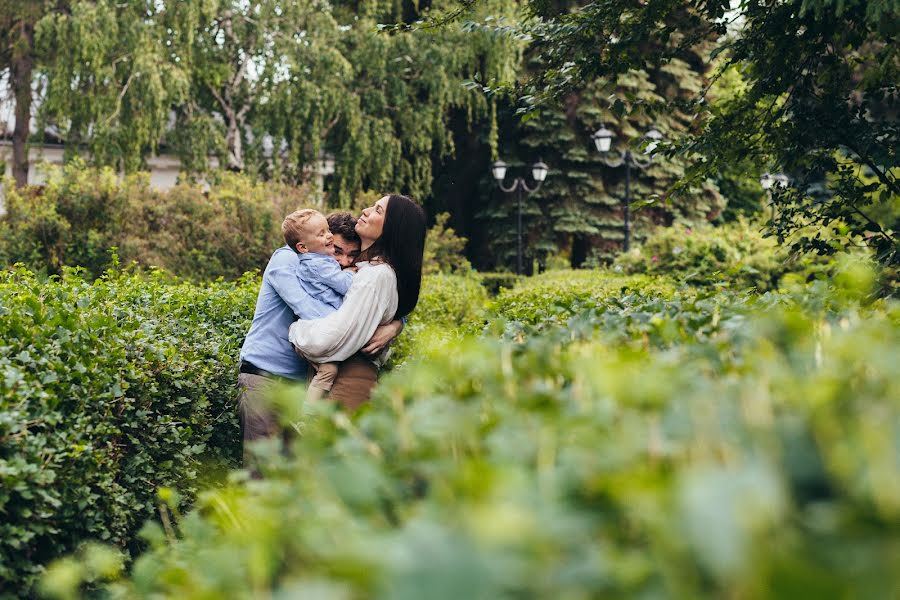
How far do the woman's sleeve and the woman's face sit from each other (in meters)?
0.27

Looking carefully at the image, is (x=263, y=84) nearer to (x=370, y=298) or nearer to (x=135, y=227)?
(x=135, y=227)

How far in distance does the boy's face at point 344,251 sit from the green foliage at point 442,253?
→ 15.2 metres

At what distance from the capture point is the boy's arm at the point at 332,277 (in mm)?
4688

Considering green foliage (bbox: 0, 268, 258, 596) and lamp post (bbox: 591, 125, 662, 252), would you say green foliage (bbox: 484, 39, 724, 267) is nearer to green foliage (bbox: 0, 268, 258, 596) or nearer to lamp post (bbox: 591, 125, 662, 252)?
lamp post (bbox: 591, 125, 662, 252)

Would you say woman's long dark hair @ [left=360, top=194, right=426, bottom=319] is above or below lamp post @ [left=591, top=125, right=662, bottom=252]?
below

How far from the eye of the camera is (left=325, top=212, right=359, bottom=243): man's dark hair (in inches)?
207

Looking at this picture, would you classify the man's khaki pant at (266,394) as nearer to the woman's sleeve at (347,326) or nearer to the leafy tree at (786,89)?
the woman's sleeve at (347,326)

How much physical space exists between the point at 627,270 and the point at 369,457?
55.9 feet

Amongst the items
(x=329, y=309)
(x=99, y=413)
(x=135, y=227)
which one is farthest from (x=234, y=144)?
(x=99, y=413)

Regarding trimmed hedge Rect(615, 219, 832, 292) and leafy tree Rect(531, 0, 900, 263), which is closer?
leafy tree Rect(531, 0, 900, 263)

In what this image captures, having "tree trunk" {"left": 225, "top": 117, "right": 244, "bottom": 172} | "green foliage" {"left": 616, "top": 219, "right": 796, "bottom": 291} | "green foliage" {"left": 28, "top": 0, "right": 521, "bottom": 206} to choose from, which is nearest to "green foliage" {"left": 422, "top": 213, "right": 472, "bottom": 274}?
"green foliage" {"left": 28, "top": 0, "right": 521, "bottom": 206}

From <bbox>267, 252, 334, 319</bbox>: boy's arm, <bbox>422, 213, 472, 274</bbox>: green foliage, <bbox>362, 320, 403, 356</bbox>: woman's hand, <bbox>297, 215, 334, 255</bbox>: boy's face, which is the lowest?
<bbox>422, 213, 472, 274</bbox>: green foliage

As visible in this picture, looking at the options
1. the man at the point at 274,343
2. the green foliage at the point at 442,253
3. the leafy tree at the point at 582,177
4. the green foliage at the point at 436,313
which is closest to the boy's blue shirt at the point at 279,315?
the man at the point at 274,343

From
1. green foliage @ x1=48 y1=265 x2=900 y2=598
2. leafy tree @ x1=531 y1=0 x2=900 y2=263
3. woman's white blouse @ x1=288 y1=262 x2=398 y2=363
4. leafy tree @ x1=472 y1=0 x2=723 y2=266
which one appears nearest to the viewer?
green foliage @ x1=48 y1=265 x2=900 y2=598
